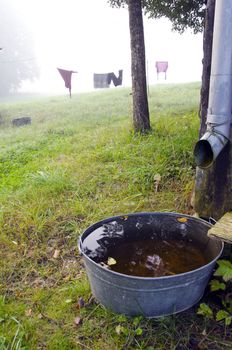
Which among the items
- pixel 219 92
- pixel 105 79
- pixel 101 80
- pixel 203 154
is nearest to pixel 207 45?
pixel 219 92

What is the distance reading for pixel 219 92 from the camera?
6.29 feet

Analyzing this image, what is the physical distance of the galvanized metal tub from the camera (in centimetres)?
163

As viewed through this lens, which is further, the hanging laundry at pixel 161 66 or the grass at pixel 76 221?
the hanging laundry at pixel 161 66

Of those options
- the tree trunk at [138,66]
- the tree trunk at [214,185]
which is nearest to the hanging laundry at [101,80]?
the tree trunk at [138,66]

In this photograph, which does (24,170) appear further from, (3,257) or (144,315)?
(144,315)

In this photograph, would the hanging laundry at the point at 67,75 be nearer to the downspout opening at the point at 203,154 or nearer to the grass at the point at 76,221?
the grass at the point at 76,221

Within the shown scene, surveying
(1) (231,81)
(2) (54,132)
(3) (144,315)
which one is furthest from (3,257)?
(2) (54,132)

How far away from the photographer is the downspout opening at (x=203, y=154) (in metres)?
1.91

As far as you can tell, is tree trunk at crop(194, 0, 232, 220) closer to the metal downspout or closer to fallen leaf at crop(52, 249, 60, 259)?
the metal downspout

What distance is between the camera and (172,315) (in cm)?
189

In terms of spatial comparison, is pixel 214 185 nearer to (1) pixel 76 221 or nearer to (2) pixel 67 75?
(1) pixel 76 221

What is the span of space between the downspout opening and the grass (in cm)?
97

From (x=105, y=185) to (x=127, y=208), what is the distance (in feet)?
1.98

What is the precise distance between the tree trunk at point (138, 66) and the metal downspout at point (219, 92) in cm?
291
